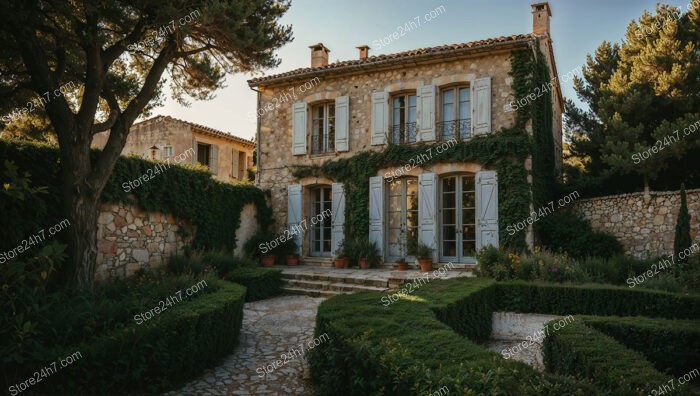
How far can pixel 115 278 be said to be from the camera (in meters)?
7.43

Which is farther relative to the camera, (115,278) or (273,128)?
(273,128)

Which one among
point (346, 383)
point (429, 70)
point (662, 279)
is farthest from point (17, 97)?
point (662, 279)

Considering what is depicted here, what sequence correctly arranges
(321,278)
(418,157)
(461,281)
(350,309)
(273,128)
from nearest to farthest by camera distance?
(350,309)
(461,281)
(321,278)
(418,157)
(273,128)

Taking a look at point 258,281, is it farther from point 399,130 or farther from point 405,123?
point 405,123

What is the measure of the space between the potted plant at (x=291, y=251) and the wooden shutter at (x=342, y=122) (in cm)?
279

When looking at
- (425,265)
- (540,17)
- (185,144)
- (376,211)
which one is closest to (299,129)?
(376,211)

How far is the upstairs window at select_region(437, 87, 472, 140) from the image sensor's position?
10.6m

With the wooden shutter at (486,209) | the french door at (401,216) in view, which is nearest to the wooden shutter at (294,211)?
the french door at (401,216)

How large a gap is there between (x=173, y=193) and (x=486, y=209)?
265 inches

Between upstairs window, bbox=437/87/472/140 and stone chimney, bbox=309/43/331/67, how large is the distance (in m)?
4.15

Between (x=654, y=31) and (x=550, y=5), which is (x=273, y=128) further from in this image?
(x=654, y=31)

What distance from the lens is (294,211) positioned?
1216cm

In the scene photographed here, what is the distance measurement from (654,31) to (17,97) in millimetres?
14518

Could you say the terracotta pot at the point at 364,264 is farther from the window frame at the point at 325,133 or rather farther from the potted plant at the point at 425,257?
the window frame at the point at 325,133
